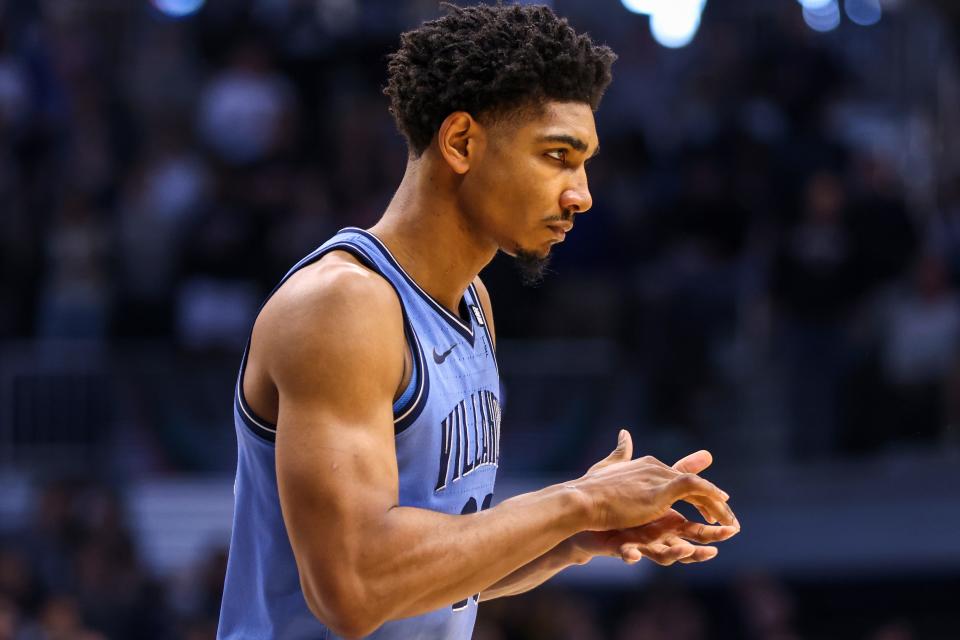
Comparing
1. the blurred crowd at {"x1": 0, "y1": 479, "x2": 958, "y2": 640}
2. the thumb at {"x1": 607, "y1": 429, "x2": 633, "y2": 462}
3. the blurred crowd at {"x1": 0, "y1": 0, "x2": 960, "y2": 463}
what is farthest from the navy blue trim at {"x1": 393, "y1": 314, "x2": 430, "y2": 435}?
the blurred crowd at {"x1": 0, "y1": 0, "x2": 960, "y2": 463}

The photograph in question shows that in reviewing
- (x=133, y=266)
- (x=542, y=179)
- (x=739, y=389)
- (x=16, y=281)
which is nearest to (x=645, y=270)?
(x=739, y=389)

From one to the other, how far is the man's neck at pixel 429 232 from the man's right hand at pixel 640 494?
57 centimetres

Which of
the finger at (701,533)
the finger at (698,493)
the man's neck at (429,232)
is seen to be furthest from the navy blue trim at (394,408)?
the finger at (701,533)

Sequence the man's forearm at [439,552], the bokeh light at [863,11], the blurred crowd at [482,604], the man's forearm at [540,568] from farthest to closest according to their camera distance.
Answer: the bokeh light at [863,11]
the blurred crowd at [482,604]
the man's forearm at [540,568]
the man's forearm at [439,552]

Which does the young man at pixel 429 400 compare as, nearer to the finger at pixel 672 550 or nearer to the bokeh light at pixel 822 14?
the finger at pixel 672 550

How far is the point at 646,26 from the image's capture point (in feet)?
38.0

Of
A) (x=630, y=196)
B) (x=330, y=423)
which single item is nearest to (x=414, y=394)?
(x=330, y=423)

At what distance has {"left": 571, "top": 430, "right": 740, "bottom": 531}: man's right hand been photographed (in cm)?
271

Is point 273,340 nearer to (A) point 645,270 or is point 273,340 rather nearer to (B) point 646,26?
(A) point 645,270

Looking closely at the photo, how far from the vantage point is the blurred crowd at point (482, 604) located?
884cm

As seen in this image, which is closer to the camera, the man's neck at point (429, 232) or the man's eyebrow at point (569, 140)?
the man's eyebrow at point (569, 140)

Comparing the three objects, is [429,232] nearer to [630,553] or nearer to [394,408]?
[394,408]

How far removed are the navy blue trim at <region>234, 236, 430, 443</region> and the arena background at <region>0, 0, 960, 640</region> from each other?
19.4 ft

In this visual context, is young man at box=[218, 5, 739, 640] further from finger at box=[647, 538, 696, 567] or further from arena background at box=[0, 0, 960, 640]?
arena background at box=[0, 0, 960, 640]
